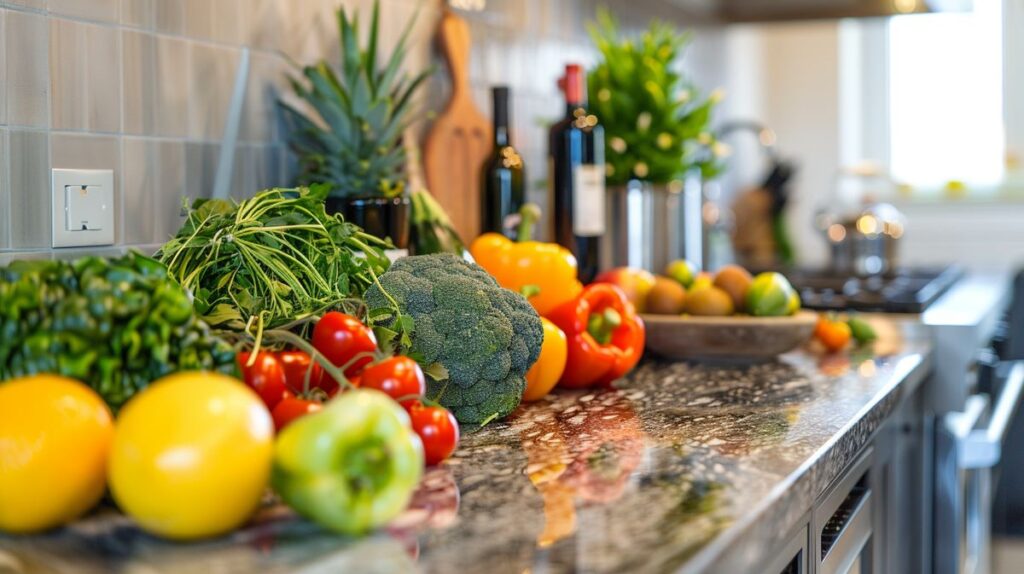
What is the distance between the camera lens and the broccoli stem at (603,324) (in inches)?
57.2

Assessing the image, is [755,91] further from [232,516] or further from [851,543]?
[232,516]

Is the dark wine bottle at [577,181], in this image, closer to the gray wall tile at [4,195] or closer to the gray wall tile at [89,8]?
the gray wall tile at [89,8]

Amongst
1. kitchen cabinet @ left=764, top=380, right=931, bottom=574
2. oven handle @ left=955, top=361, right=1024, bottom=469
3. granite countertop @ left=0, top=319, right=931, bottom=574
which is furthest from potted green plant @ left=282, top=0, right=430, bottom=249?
oven handle @ left=955, top=361, right=1024, bottom=469

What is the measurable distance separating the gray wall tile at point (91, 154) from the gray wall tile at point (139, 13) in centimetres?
13

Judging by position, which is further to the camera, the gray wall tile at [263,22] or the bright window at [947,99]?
the bright window at [947,99]

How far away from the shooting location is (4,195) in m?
1.12

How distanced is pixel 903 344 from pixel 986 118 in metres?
2.50

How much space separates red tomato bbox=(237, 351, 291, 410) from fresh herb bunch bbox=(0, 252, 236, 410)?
0.06 m

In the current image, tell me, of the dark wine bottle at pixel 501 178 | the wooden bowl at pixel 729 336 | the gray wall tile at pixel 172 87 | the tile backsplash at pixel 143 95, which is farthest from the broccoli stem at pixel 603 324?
the gray wall tile at pixel 172 87

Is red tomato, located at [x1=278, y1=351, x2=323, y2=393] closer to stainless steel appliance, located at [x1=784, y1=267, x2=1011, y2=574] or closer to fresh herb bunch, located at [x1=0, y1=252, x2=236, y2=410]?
fresh herb bunch, located at [x1=0, y1=252, x2=236, y2=410]

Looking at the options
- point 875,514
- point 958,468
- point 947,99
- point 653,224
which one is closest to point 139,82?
point 875,514

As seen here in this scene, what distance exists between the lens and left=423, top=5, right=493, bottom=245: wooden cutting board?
5.93ft

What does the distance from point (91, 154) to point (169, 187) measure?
0.13m

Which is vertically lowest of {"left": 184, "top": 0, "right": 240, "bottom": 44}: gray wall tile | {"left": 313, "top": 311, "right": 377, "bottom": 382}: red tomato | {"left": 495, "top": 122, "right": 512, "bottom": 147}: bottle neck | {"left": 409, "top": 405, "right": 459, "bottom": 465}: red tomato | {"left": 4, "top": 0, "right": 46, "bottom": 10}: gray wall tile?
{"left": 409, "top": 405, "right": 459, "bottom": 465}: red tomato
